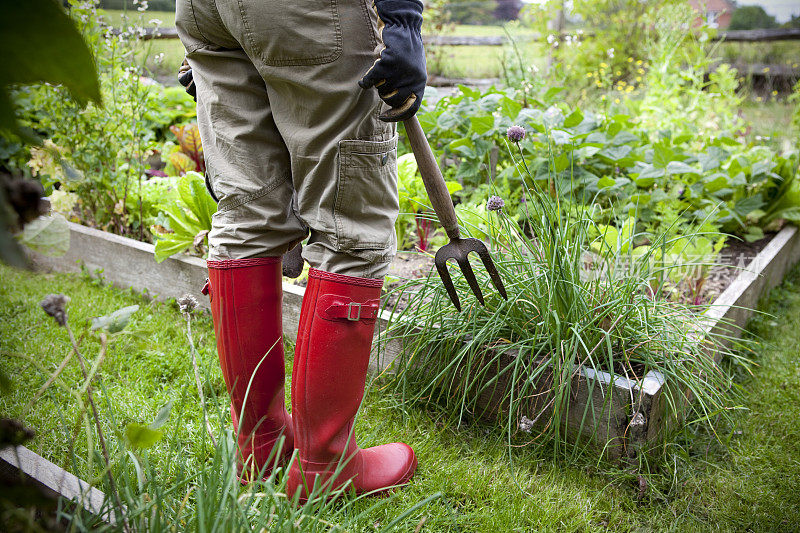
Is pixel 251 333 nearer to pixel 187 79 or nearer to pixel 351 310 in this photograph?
pixel 351 310

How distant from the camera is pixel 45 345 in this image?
214 cm

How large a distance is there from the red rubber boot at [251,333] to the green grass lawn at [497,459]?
0.11m

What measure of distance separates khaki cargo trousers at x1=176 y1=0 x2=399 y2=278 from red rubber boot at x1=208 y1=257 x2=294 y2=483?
4 cm

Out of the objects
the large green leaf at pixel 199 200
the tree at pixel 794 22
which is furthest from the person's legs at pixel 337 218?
the tree at pixel 794 22

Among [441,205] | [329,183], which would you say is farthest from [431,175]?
[329,183]

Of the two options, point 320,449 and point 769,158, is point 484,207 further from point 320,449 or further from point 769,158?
point 769,158

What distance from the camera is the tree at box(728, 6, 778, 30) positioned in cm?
942

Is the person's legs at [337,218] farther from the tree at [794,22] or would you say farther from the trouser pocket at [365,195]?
the tree at [794,22]

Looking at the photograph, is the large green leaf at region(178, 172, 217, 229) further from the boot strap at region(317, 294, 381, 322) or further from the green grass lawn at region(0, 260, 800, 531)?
the boot strap at region(317, 294, 381, 322)

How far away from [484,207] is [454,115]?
0.79m

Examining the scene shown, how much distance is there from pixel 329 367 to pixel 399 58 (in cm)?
65

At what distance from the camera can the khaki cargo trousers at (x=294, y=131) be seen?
1.16m

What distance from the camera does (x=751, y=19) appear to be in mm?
9609

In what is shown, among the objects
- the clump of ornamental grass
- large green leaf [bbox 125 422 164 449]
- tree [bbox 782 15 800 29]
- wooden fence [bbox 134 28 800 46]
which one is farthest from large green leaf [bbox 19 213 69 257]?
tree [bbox 782 15 800 29]
